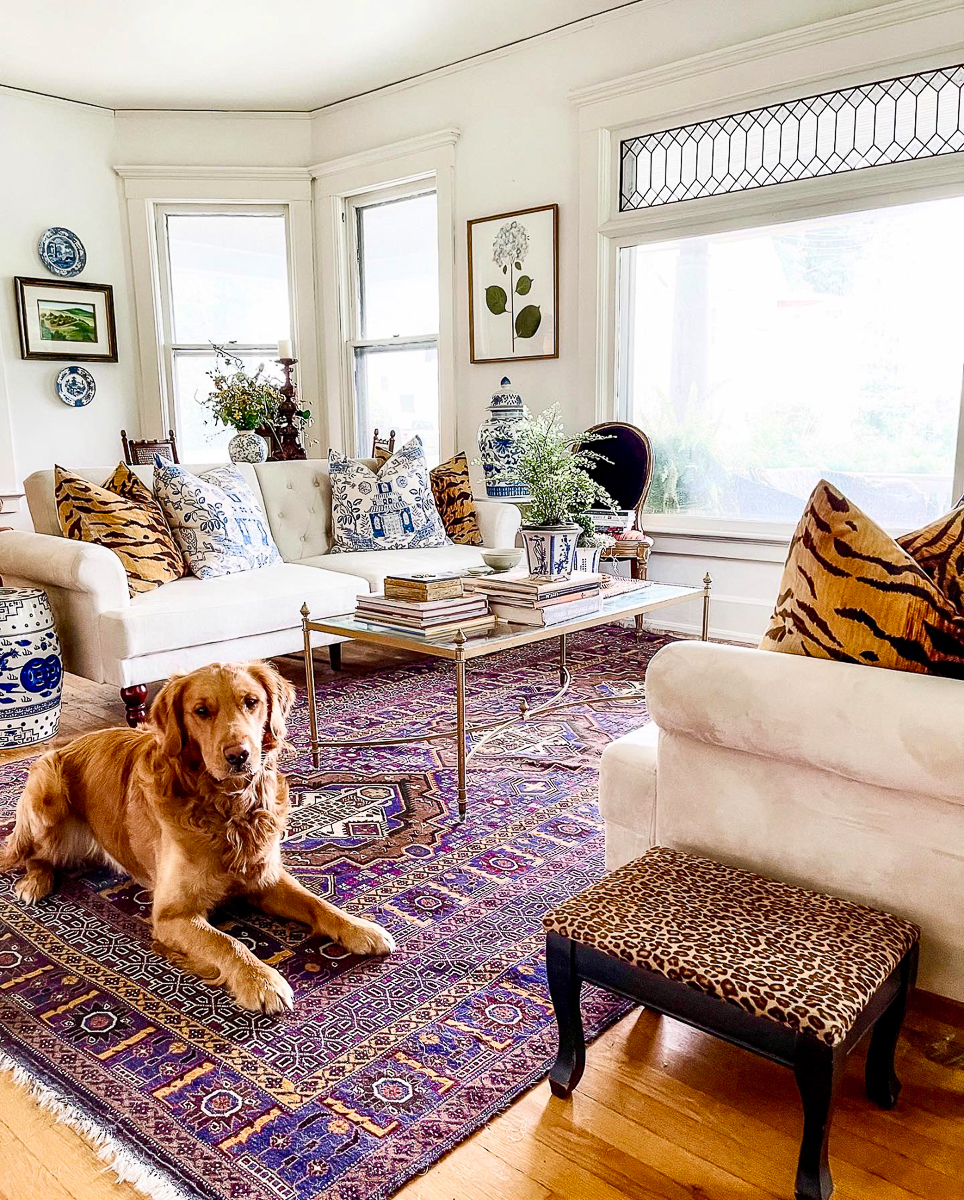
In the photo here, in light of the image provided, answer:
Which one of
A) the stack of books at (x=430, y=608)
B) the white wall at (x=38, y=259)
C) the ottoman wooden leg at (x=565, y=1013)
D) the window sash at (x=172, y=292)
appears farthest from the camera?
the window sash at (x=172, y=292)

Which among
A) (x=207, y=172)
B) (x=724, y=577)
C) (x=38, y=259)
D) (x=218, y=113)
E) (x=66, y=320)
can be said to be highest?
(x=218, y=113)

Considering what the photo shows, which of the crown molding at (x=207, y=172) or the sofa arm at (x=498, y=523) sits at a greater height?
the crown molding at (x=207, y=172)

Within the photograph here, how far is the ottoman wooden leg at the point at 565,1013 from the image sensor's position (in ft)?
A: 4.67

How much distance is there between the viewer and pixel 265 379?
641cm

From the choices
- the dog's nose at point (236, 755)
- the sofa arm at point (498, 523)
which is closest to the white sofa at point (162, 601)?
the sofa arm at point (498, 523)

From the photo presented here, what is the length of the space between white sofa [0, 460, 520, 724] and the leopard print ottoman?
216 centimetres

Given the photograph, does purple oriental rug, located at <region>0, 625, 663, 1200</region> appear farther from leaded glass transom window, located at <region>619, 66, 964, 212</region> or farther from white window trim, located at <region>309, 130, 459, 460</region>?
white window trim, located at <region>309, 130, 459, 460</region>

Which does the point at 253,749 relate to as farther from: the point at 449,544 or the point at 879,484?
the point at 879,484

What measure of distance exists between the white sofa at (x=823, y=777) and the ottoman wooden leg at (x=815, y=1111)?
37 cm

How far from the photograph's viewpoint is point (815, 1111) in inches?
47.4

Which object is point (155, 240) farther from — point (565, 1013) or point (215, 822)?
point (565, 1013)

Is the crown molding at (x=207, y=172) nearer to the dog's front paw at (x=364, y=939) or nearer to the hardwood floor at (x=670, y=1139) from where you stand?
the dog's front paw at (x=364, y=939)

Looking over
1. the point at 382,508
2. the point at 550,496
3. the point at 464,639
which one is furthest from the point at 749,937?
the point at 382,508

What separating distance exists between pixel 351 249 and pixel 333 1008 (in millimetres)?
5429
